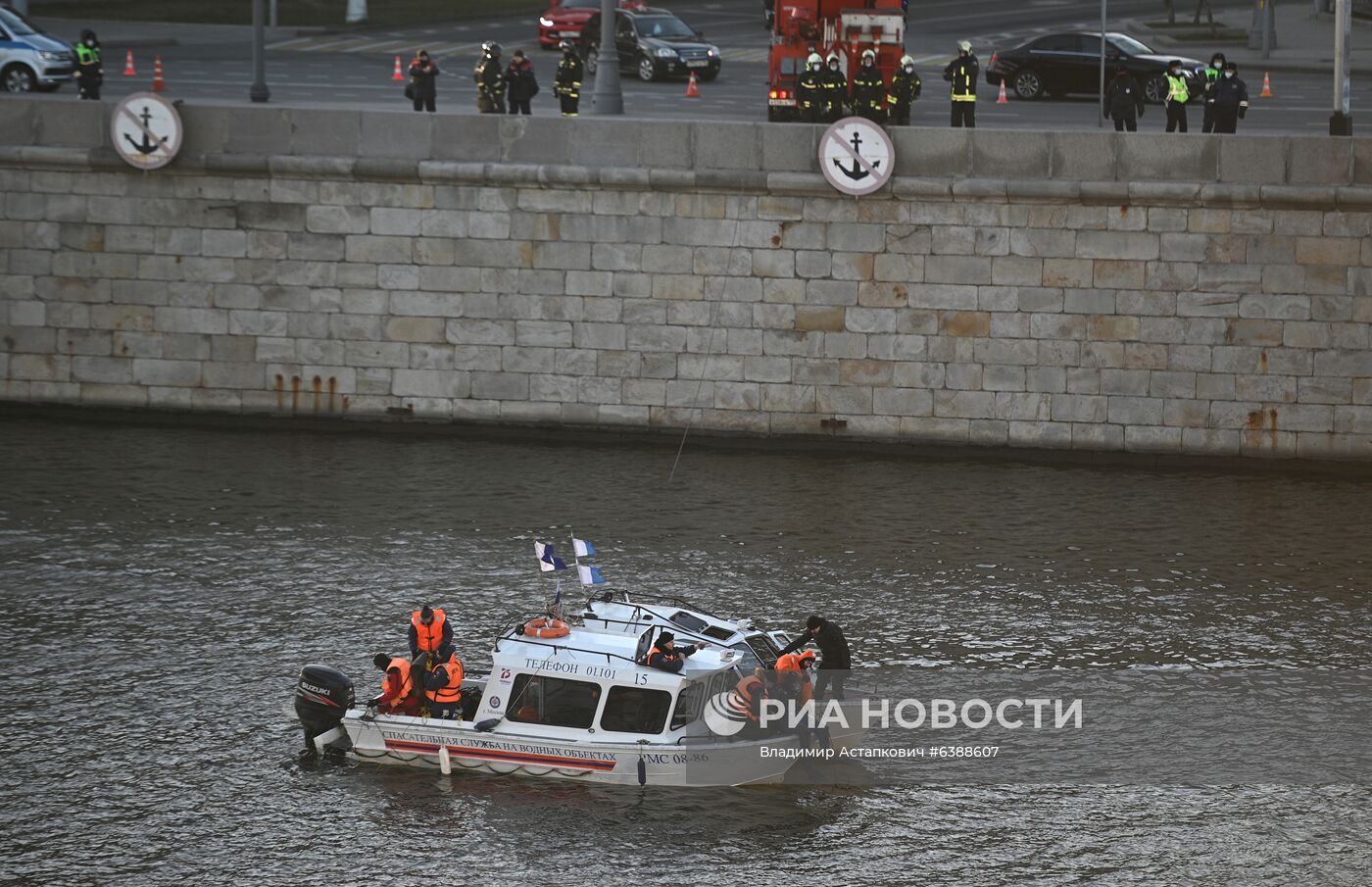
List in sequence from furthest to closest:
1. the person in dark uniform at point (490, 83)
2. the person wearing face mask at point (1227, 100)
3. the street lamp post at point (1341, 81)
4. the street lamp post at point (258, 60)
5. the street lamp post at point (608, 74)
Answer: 1. the street lamp post at point (258, 60)
2. the street lamp post at point (608, 74)
3. the person in dark uniform at point (490, 83)
4. the person wearing face mask at point (1227, 100)
5. the street lamp post at point (1341, 81)

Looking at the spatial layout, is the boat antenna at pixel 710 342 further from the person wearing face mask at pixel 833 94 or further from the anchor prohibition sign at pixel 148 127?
the anchor prohibition sign at pixel 148 127

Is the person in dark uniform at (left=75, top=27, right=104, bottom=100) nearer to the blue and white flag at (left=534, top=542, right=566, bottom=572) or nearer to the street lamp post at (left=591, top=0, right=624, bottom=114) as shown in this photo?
the street lamp post at (left=591, top=0, right=624, bottom=114)

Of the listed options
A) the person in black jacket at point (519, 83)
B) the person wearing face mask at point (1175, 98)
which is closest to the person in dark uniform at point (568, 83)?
the person in black jacket at point (519, 83)

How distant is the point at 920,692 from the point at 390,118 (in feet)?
44.2

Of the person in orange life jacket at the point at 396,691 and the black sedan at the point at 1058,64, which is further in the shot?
the black sedan at the point at 1058,64

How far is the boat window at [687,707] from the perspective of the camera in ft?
49.2

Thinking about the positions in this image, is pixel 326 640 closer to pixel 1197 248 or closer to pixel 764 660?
pixel 764 660

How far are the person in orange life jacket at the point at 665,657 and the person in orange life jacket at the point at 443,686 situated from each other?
6.06 feet

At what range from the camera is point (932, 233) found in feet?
83.3

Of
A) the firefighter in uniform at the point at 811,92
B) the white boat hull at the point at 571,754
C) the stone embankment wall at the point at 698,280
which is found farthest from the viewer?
the firefighter in uniform at the point at 811,92

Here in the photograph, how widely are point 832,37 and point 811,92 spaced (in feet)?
9.80

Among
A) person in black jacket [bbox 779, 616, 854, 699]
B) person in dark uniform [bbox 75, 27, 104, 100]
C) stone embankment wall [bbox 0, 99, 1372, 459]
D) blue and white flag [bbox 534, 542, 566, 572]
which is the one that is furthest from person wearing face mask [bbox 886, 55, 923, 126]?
person in black jacket [bbox 779, 616, 854, 699]

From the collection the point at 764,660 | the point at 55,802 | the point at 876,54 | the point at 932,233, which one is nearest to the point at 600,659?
the point at 764,660

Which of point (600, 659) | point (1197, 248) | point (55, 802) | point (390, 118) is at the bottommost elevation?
point (55, 802)
